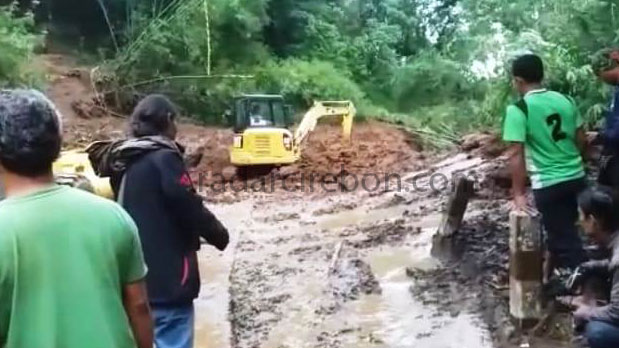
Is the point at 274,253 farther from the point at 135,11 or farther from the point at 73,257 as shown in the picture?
the point at 135,11

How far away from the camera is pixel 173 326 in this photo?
379 cm

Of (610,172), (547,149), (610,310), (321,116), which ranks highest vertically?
(547,149)

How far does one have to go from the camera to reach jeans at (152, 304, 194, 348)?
3758 mm

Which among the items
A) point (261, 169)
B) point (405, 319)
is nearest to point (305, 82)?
point (261, 169)

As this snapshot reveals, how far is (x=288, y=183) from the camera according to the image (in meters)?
18.6

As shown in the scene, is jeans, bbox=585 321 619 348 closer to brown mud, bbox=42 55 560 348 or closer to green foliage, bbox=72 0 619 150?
brown mud, bbox=42 55 560 348

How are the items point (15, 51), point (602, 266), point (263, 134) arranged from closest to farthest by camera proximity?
point (602, 266) → point (263, 134) → point (15, 51)

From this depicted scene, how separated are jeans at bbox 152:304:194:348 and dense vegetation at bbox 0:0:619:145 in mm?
14281

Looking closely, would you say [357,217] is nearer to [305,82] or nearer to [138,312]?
[138,312]

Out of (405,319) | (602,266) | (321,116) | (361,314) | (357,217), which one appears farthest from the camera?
(321,116)

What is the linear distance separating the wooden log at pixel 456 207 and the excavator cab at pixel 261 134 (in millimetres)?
10773

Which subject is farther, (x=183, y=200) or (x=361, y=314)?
(x=361, y=314)

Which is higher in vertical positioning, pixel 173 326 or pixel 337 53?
pixel 337 53

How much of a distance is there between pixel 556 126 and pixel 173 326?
7.78ft
